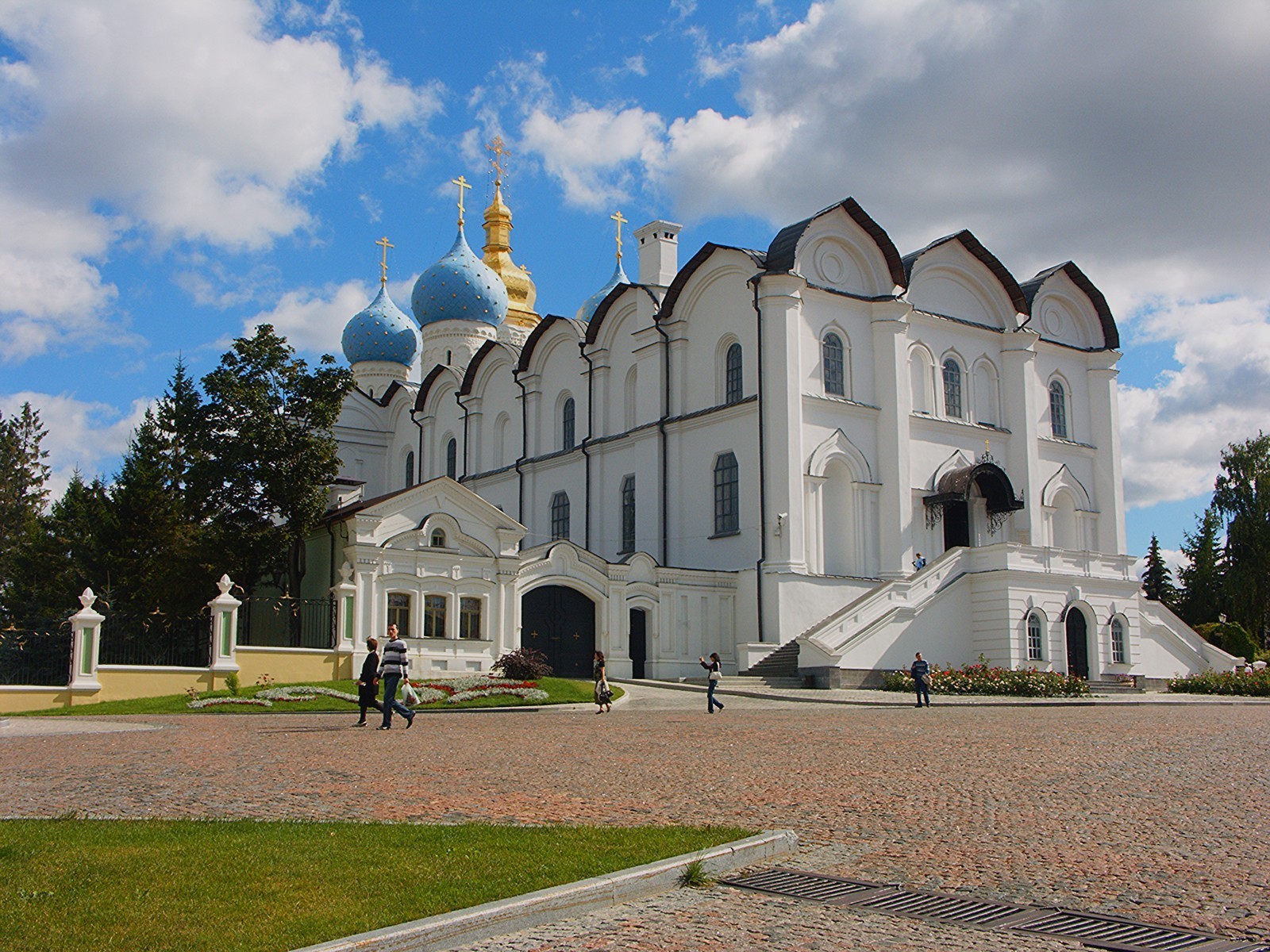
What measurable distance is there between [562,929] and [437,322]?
48.2 metres

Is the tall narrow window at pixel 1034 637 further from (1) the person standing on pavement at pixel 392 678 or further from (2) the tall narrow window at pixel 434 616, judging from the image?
(1) the person standing on pavement at pixel 392 678

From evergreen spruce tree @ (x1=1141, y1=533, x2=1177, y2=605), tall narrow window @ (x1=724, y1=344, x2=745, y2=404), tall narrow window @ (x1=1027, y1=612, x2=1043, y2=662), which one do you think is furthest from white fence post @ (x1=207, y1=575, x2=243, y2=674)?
evergreen spruce tree @ (x1=1141, y1=533, x2=1177, y2=605)

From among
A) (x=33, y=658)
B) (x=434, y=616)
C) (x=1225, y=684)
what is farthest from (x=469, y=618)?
A: (x=1225, y=684)

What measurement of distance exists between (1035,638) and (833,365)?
896cm

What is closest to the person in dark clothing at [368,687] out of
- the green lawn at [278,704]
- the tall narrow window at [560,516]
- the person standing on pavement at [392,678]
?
the person standing on pavement at [392,678]

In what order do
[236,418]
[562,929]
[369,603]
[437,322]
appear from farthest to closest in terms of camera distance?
[437,322] → [236,418] → [369,603] → [562,929]

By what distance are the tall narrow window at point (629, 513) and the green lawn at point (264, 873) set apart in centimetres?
2944

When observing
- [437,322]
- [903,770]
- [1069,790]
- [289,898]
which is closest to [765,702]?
[903,770]

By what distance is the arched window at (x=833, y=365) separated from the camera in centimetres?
3412

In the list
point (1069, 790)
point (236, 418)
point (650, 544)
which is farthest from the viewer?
point (650, 544)

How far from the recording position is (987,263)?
37.6 m

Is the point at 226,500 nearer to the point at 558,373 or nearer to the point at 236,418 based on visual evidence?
the point at 236,418

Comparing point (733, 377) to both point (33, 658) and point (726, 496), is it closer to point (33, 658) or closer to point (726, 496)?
point (726, 496)

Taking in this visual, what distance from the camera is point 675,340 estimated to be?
36.5 metres
